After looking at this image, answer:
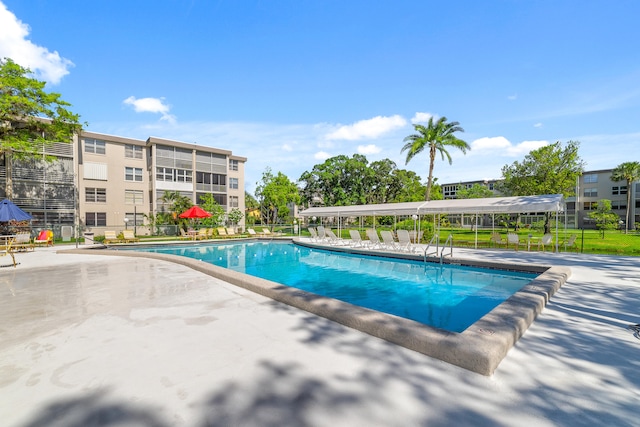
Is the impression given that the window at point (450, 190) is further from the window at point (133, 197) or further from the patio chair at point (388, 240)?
the window at point (133, 197)

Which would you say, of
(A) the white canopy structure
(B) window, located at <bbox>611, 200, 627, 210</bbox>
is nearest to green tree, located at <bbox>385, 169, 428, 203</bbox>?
(A) the white canopy structure

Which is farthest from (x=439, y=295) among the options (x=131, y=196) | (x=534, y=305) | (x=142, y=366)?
(x=131, y=196)

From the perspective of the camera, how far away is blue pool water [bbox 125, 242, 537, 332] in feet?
21.2

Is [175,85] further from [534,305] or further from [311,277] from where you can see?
[534,305]

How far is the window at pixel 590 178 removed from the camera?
1879 inches

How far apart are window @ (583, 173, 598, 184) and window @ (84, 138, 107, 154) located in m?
69.3

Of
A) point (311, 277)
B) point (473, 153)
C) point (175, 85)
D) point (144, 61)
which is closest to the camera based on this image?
point (311, 277)

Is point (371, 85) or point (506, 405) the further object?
point (371, 85)

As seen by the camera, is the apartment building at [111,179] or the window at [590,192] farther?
the window at [590,192]

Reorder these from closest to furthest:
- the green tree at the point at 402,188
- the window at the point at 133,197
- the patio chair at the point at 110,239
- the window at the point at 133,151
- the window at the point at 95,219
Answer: the patio chair at the point at 110,239, the window at the point at 95,219, the window at the point at 133,197, the window at the point at 133,151, the green tree at the point at 402,188

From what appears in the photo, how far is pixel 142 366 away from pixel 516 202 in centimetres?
1552

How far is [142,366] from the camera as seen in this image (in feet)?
9.32

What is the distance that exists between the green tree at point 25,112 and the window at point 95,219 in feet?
23.2

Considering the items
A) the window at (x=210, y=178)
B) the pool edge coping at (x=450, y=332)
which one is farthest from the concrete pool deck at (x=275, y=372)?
the window at (x=210, y=178)
